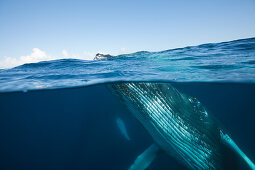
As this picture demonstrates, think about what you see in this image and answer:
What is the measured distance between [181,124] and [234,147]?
1.46 meters

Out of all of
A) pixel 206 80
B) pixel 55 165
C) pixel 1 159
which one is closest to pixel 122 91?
pixel 206 80

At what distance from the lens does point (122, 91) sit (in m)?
3.66

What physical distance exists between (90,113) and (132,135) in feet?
23.7

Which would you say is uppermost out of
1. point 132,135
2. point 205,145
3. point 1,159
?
point 205,145

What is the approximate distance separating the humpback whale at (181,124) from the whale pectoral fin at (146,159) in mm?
995

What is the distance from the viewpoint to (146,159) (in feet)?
15.2

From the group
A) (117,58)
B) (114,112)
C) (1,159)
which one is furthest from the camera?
(114,112)

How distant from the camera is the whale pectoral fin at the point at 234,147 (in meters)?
3.35

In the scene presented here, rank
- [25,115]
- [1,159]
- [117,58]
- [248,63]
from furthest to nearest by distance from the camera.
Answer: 1. [25,115]
2. [1,159]
3. [117,58]
4. [248,63]

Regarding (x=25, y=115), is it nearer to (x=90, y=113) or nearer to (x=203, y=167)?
(x=90, y=113)

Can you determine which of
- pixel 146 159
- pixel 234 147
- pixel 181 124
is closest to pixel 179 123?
pixel 181 124

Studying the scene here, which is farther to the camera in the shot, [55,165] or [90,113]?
[90,113]

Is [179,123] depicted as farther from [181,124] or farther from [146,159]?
[146,159]

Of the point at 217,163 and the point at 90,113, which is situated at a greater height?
the point at 217,163
